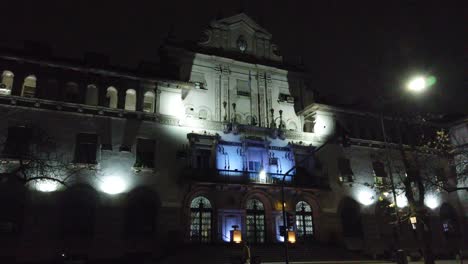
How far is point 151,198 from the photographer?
3078cm

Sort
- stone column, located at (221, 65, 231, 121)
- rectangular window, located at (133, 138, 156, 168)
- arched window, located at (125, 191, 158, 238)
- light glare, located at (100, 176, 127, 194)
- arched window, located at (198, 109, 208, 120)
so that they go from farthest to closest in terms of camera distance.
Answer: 1. stone column, located at (221, 65, 231, 121)
2. arched window, located at (198, 109, 208, 120)
3. rectangular window, located at (133, 138, 156, 168)
4. arched window, located at (125, 191, 158, 238)
5. light glare, located at (100, 176, 127, 194)

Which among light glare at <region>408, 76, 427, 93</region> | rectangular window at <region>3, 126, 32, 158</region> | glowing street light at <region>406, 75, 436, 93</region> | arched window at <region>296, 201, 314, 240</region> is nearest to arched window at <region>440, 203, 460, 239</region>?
arched window at <region>296, 201, 314, 240</region>

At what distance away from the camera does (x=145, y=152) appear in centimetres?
3209

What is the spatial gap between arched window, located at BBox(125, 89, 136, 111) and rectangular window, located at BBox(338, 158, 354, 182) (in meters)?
21.7

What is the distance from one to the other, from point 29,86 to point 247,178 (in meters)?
20.2

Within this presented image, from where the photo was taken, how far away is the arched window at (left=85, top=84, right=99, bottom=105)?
3185 cm

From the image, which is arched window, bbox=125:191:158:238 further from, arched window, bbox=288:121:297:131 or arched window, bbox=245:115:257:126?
arched window, bbox=288:121:297:131

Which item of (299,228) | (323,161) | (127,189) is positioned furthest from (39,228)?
(323,161)

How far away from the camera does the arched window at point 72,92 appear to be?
31344 millimetres

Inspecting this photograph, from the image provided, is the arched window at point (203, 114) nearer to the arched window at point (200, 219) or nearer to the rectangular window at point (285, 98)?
the arched window at point (200, 219)

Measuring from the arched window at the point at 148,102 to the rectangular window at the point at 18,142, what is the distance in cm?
960

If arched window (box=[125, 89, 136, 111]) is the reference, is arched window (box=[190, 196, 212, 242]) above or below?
below

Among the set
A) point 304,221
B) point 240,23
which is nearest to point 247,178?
point 304,221

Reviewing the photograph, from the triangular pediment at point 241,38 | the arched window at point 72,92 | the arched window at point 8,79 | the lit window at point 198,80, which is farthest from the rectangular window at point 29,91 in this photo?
the triangular pediment at point 241,38
